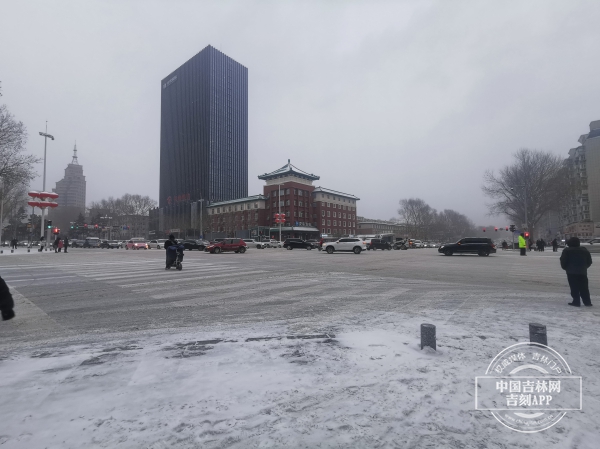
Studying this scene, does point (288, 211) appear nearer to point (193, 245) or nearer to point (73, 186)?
point (193, 245)

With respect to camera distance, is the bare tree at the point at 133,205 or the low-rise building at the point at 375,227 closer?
the bare tree at the point at 133,205

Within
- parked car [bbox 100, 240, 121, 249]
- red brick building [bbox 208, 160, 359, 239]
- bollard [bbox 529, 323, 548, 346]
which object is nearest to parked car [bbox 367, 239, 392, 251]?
red brick building [bbox 208, 160, 359, 239]

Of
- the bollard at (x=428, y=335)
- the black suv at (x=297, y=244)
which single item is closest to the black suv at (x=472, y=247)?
the black suv at (x=297, y=244)

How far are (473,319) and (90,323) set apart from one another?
702cm

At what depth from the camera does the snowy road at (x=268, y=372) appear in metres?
2.35

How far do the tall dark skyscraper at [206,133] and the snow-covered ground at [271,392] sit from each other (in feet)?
339

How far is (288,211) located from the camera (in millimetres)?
77312

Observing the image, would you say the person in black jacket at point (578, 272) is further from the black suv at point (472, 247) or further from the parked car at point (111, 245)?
the parked car at point (111, 245)

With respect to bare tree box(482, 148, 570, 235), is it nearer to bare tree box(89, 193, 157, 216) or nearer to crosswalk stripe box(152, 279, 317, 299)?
crosswalk stripe box(152, 279, 317, 299)

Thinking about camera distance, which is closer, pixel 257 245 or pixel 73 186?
pixel 257 245

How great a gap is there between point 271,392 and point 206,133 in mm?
113101

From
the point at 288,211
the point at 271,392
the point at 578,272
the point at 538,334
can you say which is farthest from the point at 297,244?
the point at 271,392

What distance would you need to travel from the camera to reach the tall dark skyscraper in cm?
10588

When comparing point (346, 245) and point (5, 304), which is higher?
point (346, 245)
